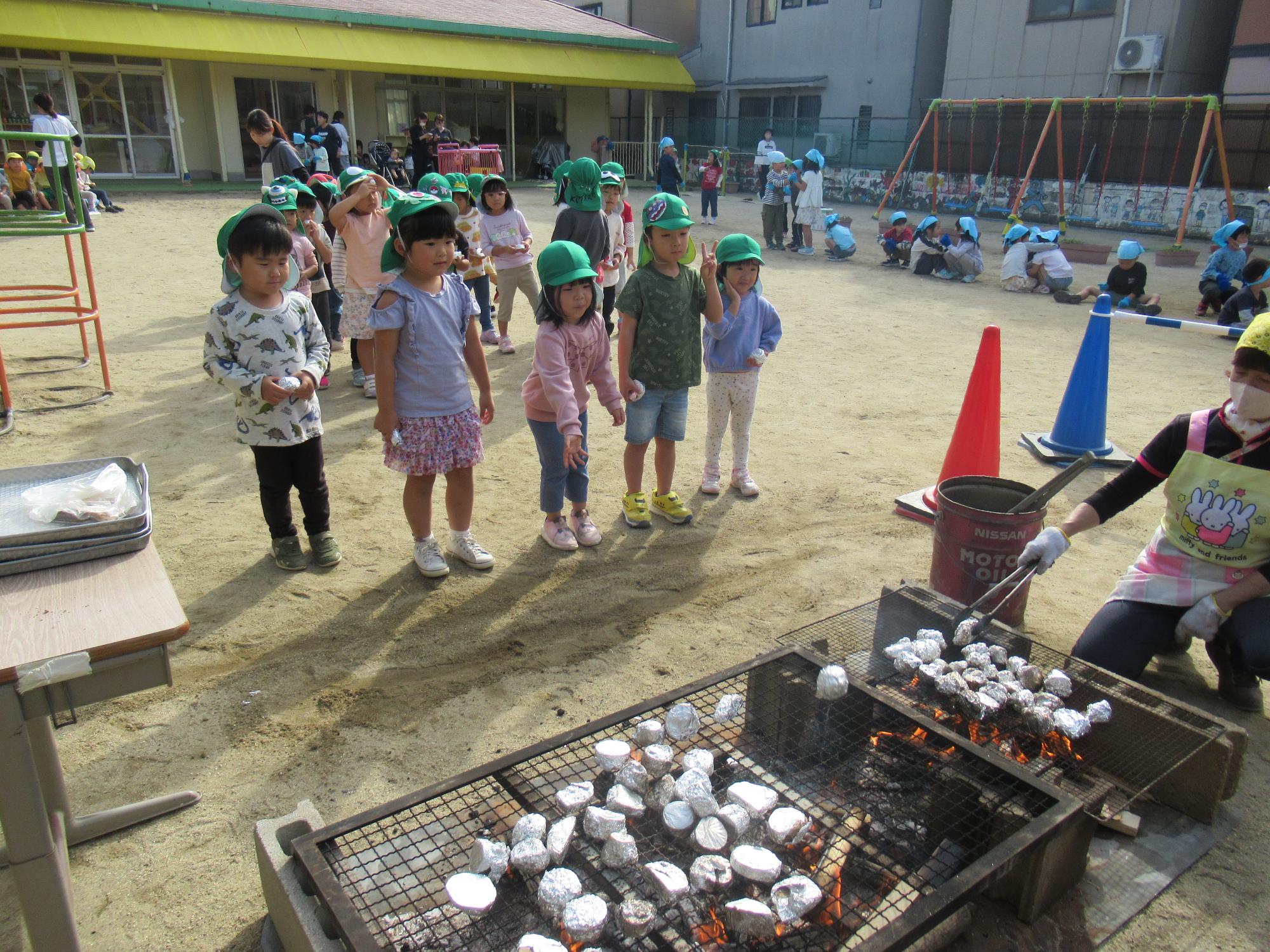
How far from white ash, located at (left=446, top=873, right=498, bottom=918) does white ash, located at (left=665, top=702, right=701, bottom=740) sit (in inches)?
28.2

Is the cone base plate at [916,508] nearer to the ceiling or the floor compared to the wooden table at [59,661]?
nearer to the floor

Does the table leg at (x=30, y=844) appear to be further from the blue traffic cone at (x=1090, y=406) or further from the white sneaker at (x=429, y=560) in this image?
the blue traffic cone at (x=1090, y=406)

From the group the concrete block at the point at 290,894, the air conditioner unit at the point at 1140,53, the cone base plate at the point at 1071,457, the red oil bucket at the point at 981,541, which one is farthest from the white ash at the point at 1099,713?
the air conditioner unit at the point at 1140,53

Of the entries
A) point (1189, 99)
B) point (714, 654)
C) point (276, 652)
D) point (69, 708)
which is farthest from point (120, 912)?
point (1189, 99)

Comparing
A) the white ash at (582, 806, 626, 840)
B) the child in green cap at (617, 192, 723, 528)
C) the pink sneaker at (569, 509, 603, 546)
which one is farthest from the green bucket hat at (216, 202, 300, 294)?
the white ash at (582, 806, 626, 840)

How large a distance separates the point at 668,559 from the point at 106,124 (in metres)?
22.7

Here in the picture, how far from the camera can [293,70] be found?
2302 cm

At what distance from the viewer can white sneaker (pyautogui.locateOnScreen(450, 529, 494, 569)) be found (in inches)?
176

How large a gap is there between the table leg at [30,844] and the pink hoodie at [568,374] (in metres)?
2.51

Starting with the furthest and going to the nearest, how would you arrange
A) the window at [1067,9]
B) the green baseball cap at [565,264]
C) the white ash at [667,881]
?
the window at [1067,9] → the green baseball cap at [565,264] → the white ash at [667,881]

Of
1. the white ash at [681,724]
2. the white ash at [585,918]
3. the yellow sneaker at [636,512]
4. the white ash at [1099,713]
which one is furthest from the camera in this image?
the yellow sneaker at [636,512]

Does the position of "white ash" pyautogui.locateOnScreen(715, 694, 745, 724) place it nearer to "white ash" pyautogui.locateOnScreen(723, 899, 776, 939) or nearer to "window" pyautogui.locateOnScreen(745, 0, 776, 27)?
"white ash" pyautogui.locateOnScreen(723, 899, 776, 939)

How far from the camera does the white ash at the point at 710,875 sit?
2.19 metres

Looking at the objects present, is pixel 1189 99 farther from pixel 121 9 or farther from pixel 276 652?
pixel 121 9
